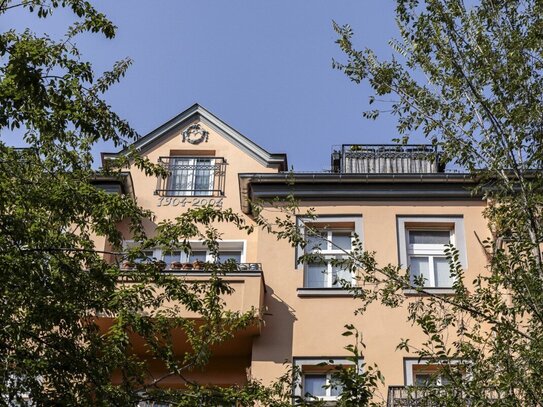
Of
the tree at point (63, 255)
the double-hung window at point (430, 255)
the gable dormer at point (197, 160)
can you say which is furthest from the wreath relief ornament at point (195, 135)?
the tree at point (63, 255)

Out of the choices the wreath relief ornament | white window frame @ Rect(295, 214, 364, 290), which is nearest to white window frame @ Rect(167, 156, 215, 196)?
the wreath relief ornament

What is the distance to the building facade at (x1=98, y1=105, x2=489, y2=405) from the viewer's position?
19391mm

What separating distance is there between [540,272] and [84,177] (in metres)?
6.30

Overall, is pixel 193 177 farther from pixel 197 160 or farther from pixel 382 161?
pixel 382 161

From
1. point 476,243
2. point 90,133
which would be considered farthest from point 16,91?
point 476,243

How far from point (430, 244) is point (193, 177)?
217 inches

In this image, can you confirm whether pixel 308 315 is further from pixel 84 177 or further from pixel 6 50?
pixel 6 50

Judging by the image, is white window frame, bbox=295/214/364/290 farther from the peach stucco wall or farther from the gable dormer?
the gable dormer

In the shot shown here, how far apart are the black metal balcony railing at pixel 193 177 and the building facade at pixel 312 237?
0.02m

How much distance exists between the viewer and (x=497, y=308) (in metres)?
13.5

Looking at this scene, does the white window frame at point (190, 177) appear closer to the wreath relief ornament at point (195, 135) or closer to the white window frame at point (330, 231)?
the wreath relief ornament at point (195, 135)

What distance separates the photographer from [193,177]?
2319 centimetres

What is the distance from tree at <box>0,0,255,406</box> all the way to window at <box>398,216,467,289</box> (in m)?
6.69

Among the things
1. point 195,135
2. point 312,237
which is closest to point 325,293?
point 312,237
